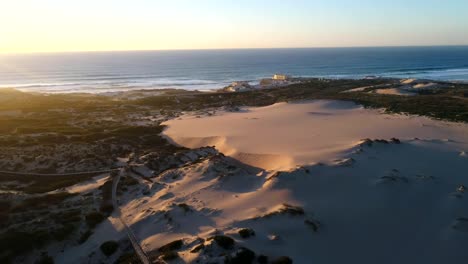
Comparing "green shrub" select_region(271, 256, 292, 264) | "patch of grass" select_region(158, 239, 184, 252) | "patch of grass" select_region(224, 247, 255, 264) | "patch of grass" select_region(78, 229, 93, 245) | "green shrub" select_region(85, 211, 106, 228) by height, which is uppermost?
"patch of grass" select_region(224, 247, 255, 264)

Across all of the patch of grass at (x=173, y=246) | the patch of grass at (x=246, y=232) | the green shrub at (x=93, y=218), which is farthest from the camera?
the green shrub at (x=93, y=218)

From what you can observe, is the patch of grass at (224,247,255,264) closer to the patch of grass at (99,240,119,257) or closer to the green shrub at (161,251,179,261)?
the green shrub at (161,251,179,261)

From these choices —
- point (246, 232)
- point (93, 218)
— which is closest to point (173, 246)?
point (246, 232)

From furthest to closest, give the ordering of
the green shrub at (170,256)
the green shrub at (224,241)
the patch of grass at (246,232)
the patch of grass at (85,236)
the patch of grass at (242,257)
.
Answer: the patch of grass at (85,236) → the patch of grass at (246,232) → the green shrub at (224,241) → the green shrub at (170,256) → the patch of grass at (242,257)

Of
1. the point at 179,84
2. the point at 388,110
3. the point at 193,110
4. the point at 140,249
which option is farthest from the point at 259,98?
the point at 140,249

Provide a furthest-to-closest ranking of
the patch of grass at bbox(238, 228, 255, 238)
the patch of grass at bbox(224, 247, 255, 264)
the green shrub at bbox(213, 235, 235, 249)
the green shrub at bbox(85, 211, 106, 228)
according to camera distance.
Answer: the green shrub at bbox(85, 211, 106, 228)
the patch of grass at bbox(238, 228, 255, 238)
the green shrub at bbox(213, 235, 235, 249)
the patch of grass at bbox(224, 247, 255, 264)

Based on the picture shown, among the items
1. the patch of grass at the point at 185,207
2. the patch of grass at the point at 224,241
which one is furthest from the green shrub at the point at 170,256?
the patch of grass at the point at 185,207

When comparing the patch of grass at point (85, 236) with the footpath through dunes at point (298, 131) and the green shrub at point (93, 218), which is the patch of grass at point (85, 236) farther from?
the footpath through dunes at point (298, 131)

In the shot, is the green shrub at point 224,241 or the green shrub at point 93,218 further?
the green shrub at point 93,218

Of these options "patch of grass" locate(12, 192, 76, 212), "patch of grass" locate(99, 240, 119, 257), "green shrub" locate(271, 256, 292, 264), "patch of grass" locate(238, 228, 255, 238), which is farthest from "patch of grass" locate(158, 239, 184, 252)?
"patch of grass" locate(12, 192, 76, 212)
